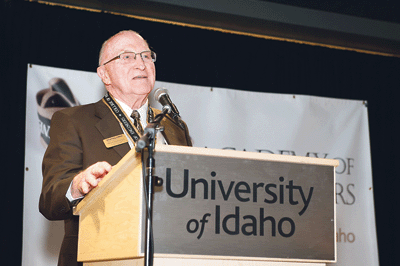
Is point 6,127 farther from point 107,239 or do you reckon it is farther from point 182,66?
point 107,239

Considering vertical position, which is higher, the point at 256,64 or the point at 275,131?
the point at 256,64

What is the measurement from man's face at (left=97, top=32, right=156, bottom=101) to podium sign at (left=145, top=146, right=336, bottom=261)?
3.07ft

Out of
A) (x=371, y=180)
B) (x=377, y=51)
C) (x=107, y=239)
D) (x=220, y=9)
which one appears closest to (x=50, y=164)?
(x=107, y=239)

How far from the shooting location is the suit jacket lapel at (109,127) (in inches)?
74.2

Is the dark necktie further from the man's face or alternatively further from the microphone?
the microphone

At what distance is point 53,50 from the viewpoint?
3461 mm

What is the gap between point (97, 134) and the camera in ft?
6.40

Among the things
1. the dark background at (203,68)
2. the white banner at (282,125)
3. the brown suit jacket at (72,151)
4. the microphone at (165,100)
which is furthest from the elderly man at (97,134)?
the dark background at (203,68)

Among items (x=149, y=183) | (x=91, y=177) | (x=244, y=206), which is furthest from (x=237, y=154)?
(x=91, y=177)

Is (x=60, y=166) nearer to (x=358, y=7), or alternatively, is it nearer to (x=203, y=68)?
(x=203, y=68)

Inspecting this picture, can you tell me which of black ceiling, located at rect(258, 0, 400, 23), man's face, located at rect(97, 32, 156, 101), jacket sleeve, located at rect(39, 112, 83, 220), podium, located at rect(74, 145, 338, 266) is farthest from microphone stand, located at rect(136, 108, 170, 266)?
black ceiling, located at rect(258, 0, 400, 23)

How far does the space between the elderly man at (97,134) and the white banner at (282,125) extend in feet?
3.67

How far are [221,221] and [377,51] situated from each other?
12.6 ft

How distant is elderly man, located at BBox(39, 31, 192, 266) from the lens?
163 cm
